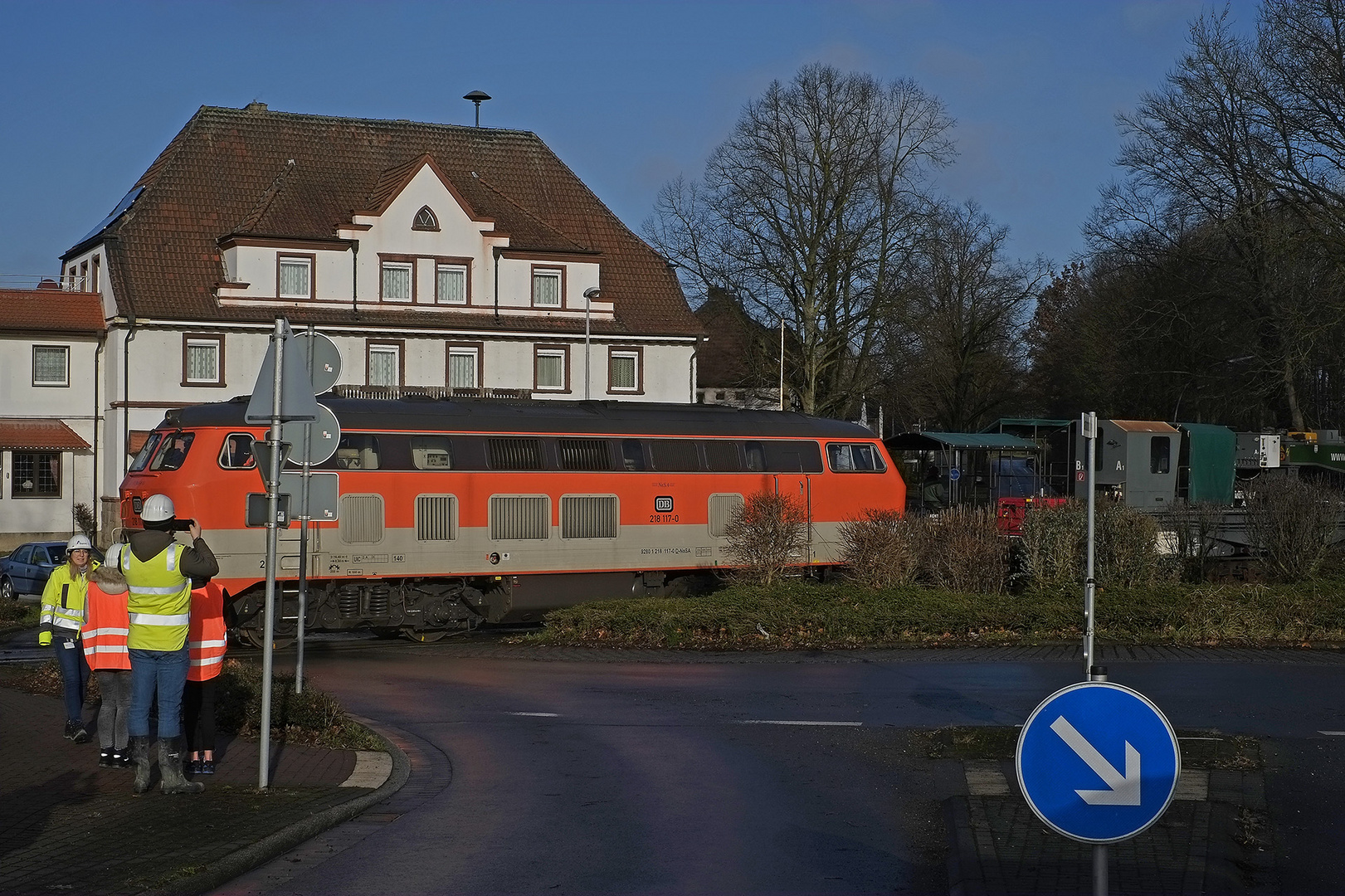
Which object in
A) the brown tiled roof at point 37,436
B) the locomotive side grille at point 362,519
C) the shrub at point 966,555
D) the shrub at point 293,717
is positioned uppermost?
the brown tiled roof at point 37,436

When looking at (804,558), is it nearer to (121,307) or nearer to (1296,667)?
(1296,667)

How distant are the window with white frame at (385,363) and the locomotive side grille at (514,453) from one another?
25.9m

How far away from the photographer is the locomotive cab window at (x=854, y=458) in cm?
2622

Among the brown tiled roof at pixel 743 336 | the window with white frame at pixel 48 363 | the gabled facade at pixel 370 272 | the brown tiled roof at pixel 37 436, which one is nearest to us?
the gabled facade at pixel 370 272

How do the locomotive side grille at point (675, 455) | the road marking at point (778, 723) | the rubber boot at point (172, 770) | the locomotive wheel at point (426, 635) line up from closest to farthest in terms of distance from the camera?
the rubber boot at point (172, 770), the road marking at point (778, 723), the locomotive wheel at point (426, 635), the locomotive side grille at point (675, 455)

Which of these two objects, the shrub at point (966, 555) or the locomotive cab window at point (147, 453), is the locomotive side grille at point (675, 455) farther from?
the locomotive cab window at point (147, 453)

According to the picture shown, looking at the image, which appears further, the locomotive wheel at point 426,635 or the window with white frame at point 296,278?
→ the window with white frame at point 296,278

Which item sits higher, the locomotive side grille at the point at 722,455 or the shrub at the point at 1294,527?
the locomotive side grille at the point at 722,455

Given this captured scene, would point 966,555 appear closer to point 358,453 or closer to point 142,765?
point 358,453

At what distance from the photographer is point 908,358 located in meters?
55.2

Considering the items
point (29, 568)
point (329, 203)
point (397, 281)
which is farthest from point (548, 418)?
point (329, 203)

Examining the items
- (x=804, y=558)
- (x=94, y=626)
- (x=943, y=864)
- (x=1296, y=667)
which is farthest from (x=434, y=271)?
(x=943, y=864)

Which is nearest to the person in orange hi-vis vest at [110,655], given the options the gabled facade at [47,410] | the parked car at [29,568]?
the parked car at [29,568]

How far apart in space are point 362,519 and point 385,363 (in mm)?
27480
